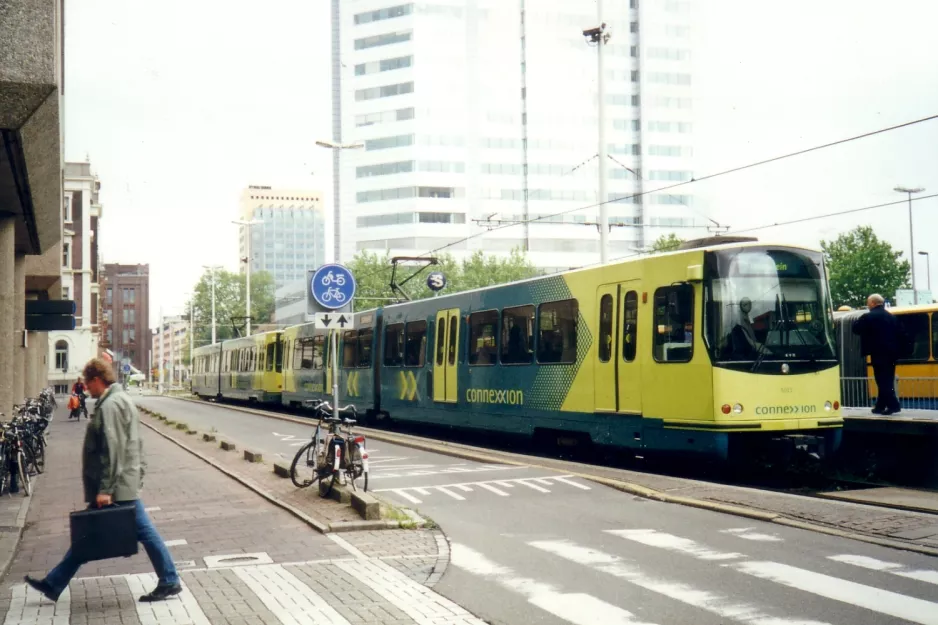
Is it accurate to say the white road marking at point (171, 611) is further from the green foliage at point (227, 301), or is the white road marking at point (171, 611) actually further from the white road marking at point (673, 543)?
the green foliage at point (227, 301)

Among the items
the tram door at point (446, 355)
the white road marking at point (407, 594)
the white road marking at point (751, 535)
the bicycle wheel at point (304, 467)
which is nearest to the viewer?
the white road marking at point (407, 594)

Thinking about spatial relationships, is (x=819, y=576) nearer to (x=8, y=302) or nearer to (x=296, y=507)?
(x=296, y=507)

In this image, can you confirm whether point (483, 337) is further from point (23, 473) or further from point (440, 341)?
point (23, 473)

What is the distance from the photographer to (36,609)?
6836 mm

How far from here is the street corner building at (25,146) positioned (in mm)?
8297

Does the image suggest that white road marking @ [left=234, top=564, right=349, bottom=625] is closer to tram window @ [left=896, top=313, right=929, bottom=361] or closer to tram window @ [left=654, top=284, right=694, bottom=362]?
tram window @ [left=654, top=284, right=694, bottom=362]

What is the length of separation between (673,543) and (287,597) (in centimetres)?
347

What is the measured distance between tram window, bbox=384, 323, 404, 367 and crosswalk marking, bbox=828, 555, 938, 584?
17353 mm

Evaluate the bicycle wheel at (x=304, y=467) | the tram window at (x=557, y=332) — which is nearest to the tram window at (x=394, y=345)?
the tram window at (x=557, y=332)

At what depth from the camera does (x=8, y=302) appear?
50.6 ft

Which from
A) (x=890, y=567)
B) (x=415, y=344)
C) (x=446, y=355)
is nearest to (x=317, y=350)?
(x=415, y=344)

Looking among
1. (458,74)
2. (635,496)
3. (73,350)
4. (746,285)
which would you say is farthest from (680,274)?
(458,74)

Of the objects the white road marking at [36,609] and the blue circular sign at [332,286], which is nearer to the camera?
the white road marking at [36,609]

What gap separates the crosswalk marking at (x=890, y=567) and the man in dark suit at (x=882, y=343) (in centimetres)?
685
